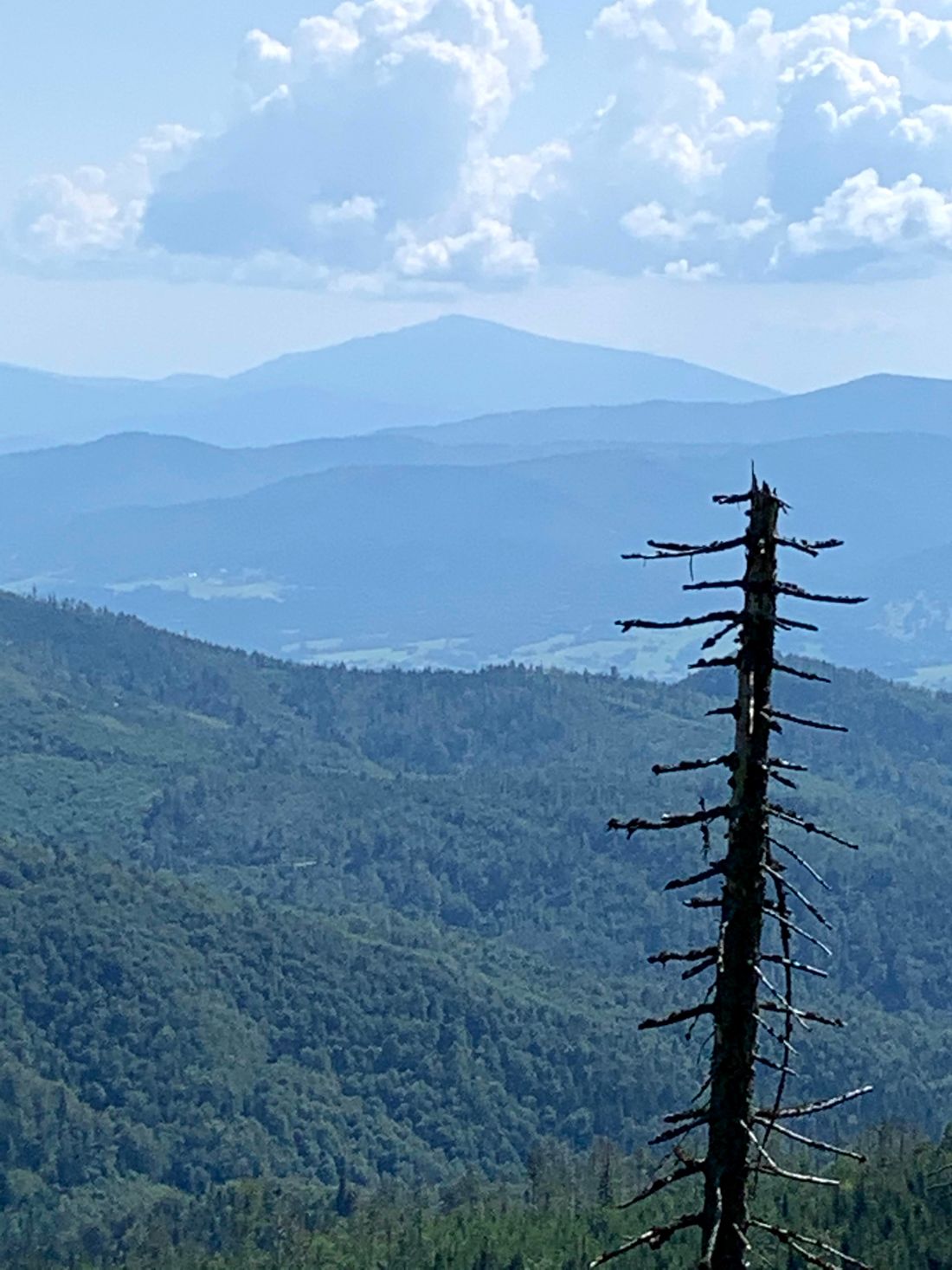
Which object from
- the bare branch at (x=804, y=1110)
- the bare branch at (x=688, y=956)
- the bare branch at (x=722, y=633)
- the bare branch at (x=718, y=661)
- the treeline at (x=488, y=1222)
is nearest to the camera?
the bare branch at (x=722, y=633)

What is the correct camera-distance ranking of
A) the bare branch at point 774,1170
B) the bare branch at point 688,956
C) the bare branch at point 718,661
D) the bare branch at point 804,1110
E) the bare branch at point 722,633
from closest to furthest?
the bare branch at point 774,1170 → the bare branch at point 722,633 → the bare branch at point 804,1110 → the bare branch at point 718,661 → the bare branch at point 688,956

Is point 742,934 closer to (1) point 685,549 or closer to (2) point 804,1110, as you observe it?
(2) point 804,1110

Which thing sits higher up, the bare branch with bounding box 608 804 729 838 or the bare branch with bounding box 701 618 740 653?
the bare branch with bounding box 701 618 740 653

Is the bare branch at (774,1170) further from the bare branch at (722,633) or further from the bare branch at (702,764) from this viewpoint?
the bare branch at (722,633)

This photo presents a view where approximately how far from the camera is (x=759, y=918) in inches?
451

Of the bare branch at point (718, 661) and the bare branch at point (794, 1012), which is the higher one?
the bare branch at point (718, 661)

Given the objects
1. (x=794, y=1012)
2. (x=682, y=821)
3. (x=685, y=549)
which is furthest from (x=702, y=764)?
(x=794, y=1012)

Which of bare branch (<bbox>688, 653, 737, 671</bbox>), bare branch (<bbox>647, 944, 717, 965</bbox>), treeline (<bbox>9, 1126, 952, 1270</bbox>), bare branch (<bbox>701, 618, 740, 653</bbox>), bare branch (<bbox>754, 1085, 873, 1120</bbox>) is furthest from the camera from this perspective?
treeline (<bbox>9, 1126, 952, 1270</bbox>)

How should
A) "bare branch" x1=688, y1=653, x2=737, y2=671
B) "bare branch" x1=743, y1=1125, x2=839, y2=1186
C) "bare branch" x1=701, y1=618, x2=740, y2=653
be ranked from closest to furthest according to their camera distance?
"bare branch" x1=743, y1=1125, x2=839, y2=1186 < "bare branch" x1=701, y1=618, x2=740, y2=653 < "bare branch" x1=688, y1=653, x2=737, y2=671

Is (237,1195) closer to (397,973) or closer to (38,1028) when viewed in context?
(38,1028)

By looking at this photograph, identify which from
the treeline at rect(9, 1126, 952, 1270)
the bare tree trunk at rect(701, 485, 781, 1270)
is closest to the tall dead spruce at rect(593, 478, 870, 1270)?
the bare tree trunk at rect(701, 485, 781, 1270)

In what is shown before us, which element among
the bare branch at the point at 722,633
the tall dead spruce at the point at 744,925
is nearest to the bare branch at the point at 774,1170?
the tall dead spruce at the point at 744,925

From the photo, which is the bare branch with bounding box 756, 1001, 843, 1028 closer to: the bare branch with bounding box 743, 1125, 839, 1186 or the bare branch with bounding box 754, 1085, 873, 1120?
the bare branch with bounding box 754, 1085, 873, 1120

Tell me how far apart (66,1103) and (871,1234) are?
80.3 metres
